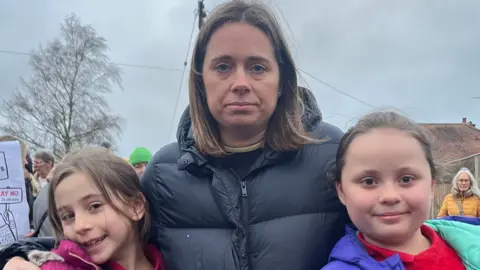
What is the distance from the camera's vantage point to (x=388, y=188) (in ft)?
5.02

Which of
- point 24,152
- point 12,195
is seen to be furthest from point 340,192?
point 24,152

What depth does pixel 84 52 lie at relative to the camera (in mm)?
20641

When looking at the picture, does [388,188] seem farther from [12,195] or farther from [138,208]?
[12,195]

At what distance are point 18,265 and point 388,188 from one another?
4.26 ft

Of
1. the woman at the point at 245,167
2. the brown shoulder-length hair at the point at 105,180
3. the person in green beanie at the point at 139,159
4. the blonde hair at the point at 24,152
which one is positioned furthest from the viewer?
the person in green beanie at the point at 139,159

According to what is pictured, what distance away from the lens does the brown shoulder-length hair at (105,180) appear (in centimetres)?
186

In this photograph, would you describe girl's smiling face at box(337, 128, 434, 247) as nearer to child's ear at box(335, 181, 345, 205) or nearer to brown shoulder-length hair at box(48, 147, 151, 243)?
child's ear at box(335, 181, 345, 205)

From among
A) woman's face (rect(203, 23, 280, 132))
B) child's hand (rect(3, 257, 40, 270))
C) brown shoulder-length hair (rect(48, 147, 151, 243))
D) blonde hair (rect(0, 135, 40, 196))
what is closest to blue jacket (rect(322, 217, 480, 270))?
woman's face (rect(203, 23, 280, 132))

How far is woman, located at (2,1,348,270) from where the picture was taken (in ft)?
5.36

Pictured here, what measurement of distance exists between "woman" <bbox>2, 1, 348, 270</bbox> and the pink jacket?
7 cm

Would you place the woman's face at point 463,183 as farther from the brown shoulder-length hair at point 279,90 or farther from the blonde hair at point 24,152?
the brown shoulder-length hair at point 279,90

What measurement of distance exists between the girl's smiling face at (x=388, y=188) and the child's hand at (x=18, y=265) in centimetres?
112

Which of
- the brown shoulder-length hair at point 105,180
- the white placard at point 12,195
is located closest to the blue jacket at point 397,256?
the brown shoulder-length hair at point 105,180

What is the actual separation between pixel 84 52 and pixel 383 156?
20.8 m
